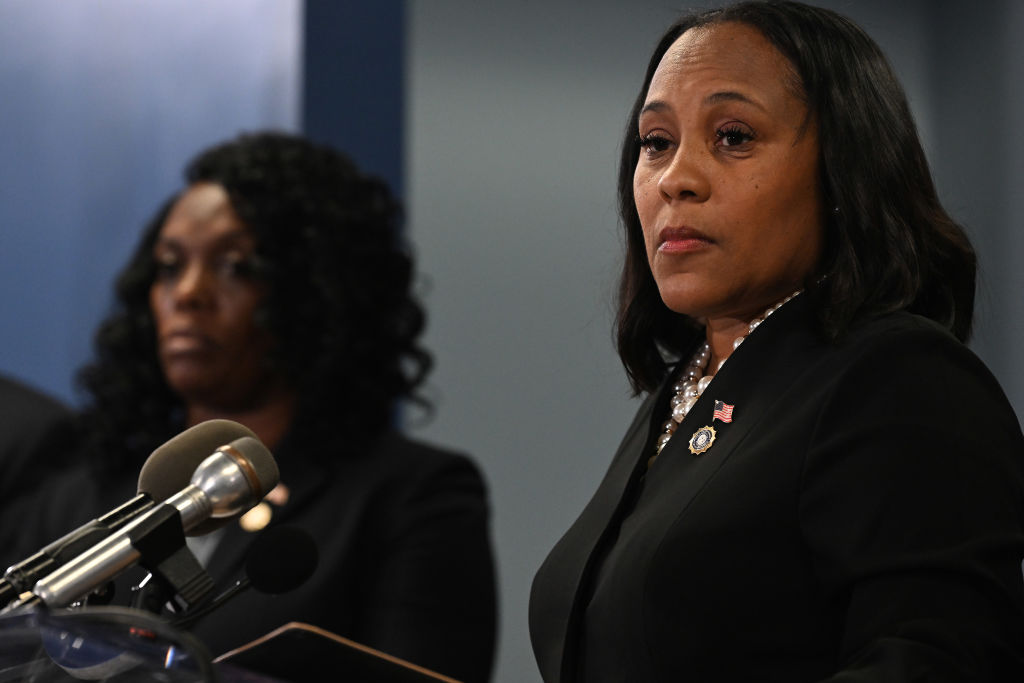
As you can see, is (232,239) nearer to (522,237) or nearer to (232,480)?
(522,237)

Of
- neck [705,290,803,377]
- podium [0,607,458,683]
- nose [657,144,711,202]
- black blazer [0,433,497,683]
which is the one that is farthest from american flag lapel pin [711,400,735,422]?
black blazer [0,433,497,683]

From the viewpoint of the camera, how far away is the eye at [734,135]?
148 cm

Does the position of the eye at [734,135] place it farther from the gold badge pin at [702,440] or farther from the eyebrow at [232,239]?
the eyebrow at [232,239]

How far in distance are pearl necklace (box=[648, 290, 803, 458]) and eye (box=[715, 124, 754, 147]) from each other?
0.18 meters

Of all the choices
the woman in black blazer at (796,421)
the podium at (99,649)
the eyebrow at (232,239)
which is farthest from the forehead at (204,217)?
the podium at (99,649)

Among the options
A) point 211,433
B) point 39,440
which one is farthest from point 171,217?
point 211,433

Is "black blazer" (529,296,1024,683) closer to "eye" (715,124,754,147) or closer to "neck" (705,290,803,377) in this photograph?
"neck" (705,290,803,377)

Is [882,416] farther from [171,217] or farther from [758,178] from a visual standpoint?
[171,217]

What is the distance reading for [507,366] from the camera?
3957 mm

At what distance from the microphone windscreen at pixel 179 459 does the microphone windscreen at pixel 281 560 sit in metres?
0.13

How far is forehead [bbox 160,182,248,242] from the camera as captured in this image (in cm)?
296

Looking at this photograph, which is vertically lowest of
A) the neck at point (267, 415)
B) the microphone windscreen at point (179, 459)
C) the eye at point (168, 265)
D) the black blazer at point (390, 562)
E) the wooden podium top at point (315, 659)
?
the black blazer at point (390, 562)

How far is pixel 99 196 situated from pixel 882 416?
3.22m

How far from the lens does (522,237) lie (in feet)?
13.1
